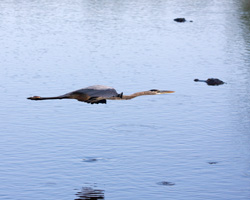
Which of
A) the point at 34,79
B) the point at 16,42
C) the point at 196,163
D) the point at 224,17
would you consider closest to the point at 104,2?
the point at 224,17

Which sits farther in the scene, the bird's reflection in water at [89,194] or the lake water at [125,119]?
the lake water at [125,119]

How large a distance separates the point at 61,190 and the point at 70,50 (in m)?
35.2

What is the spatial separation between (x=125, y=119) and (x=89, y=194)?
36.2 ft

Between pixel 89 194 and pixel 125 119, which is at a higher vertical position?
pixel 125 119

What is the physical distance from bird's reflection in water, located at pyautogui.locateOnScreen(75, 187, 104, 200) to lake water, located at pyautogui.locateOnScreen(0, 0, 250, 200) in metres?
0.04

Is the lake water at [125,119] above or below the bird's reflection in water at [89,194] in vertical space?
above

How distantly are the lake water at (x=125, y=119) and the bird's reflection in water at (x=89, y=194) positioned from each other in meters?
0.04

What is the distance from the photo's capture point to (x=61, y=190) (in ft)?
78.2

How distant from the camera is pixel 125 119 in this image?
1344 inches

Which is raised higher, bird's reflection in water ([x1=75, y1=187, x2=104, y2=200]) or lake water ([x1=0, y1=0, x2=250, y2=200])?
lake water ([x1=0, y1=0, x2=250, y2=200])

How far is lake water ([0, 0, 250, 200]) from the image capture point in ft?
81.0

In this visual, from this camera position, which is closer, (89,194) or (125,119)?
(89,194)

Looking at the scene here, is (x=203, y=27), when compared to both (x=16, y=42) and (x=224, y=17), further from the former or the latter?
(x=16, y=42)

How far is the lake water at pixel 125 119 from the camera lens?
24.7 metres
